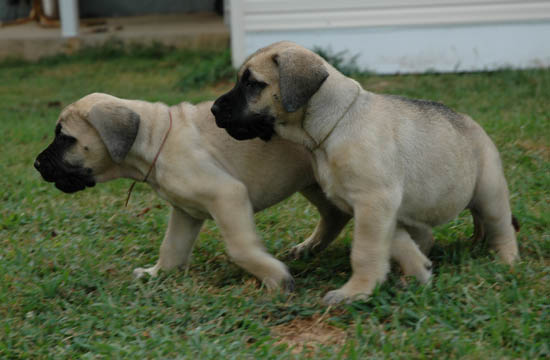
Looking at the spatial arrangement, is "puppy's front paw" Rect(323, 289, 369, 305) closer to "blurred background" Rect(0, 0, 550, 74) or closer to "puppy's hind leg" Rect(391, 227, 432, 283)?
"puppy's hind leg" Rect(391, 227, 432, 283)

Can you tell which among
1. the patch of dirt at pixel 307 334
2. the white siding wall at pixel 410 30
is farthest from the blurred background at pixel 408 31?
the patch of dirt at pixel 307 334

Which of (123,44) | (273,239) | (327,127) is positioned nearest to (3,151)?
(273,239)

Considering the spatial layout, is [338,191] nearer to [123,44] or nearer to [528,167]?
[528,167]

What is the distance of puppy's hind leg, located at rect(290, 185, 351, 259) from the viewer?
5422mm

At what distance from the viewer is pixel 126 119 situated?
480 centimetres

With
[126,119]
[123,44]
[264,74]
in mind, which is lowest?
[123,44]

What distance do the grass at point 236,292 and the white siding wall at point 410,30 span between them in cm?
358

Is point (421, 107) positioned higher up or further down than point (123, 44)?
higher up

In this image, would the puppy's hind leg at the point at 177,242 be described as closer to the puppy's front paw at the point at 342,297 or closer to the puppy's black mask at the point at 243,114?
the puppy's black mask at the point at 243,114

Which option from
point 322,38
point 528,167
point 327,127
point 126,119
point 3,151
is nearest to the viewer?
point 327,127

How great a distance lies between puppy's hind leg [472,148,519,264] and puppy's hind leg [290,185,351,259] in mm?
989

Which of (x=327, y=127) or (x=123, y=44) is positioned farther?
(x=123, y=44)

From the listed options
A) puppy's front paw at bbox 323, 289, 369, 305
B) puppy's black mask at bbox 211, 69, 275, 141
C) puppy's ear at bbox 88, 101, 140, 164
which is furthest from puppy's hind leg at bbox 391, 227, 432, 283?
puppy's ear at bbox 88, 101, 140, 164

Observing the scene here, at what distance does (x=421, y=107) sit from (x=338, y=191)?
3.08ft
